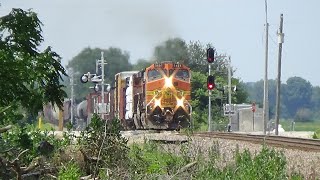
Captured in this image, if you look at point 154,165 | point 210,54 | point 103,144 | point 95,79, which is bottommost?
point 154,165

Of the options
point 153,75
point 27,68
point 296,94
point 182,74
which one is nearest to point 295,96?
point 296,94

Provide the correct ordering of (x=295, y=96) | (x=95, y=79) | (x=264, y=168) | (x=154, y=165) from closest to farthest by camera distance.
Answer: (x=264, y=168), (x=154, y=165), (x=95, y=79), (x=295, y=96)

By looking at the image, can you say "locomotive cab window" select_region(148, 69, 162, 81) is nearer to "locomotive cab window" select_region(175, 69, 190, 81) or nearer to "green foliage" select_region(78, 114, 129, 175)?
"locomotive cab window" select_region(175, 69, 190, 81)

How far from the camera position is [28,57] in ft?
46.9

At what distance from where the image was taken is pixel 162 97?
36.3 m

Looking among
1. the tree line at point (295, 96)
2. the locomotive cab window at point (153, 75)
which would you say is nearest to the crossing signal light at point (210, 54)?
the locomotive cab window at point (153, 75)

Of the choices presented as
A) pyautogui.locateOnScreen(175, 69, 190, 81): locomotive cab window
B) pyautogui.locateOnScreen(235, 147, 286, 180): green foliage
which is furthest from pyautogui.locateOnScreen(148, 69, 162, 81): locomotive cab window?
pyautogui.locateOnScreen(235, 147, 286, 180): green foliage

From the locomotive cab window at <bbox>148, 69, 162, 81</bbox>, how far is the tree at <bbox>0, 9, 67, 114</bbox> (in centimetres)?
2039

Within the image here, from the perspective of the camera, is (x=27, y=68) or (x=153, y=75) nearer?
(x=27, y=68)

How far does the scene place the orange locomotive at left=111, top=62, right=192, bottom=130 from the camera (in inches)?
1415

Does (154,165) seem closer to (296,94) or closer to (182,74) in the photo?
(182,74)

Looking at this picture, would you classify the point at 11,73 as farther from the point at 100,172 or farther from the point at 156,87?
the point at 156,87

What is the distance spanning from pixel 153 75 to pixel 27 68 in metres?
22.2

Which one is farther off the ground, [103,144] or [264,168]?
[103,144]
